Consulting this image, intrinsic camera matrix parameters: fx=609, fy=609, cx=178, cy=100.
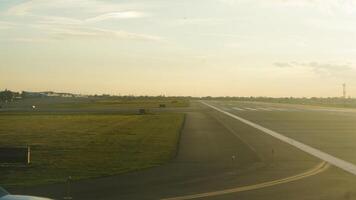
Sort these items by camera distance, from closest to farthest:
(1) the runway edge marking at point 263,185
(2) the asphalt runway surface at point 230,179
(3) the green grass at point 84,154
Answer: (1) the runway edge marking at point 263,185 → (2) the asphalt runway surface at point 230,179 → (3) the green grass at point 84,154

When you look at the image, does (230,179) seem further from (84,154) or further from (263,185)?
(84,154)

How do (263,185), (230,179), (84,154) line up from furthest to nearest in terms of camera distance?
(84,154) → (230,179) → (263,185)

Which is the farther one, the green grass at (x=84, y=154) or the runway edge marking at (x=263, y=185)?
the green grass at (x=84, y=154)

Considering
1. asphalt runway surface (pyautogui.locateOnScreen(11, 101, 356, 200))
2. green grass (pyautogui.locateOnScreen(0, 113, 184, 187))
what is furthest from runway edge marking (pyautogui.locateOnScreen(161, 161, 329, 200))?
green grass (pyautogui.locateOnScreen(0, 113, 184, 187))

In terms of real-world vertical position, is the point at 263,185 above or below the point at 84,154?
below

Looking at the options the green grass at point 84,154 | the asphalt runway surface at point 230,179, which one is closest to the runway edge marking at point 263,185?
the asphalt runway surface at point 230,179

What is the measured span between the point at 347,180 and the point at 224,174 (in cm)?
437

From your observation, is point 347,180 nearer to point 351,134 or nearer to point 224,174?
point 224,174

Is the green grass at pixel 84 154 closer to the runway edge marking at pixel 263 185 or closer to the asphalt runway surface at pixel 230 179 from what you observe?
the asphalt runway surface at pixel 230 179

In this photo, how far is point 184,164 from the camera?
2550 cm

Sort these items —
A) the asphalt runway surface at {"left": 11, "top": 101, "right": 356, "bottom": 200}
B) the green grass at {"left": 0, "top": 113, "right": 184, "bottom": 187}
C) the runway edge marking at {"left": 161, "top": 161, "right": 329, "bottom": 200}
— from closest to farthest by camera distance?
the runway edge marking at {"left": 161, "top": 161, "right": 329, "bottom": 200} → the asphalt runway surface at {"left": 11, "top": 101, "right": 356, "bottom": 200} → the green grass at {"left": 0, "top": 113, "right": 184, "bottom": 187}

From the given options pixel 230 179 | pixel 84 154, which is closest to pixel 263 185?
pixel 230 179

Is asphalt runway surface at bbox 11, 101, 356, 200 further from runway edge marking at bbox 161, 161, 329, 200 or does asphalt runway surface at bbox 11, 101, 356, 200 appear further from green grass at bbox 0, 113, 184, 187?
green grass at bbox 0, 113, 184, 187

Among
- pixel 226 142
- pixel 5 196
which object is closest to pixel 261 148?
pixel 226 142
